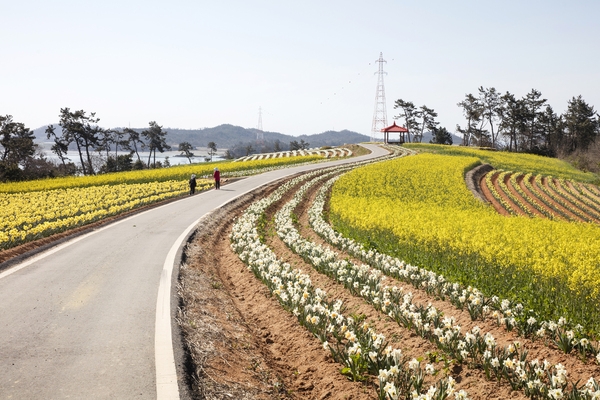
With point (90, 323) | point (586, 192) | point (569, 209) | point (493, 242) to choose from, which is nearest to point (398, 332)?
point (90, 323)

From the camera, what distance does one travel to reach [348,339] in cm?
729

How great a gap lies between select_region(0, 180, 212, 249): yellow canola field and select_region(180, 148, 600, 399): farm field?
710 centimetres

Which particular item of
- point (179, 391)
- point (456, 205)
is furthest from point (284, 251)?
point (456, 205)

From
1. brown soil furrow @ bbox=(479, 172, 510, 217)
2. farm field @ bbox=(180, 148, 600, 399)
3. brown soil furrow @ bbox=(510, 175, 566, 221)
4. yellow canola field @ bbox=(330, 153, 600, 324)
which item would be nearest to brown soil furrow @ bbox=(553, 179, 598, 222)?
brown soil furrow @ bbox=(510, 175, 566, 221)

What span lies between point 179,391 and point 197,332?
220 centimetres

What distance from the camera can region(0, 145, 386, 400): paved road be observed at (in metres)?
5.53

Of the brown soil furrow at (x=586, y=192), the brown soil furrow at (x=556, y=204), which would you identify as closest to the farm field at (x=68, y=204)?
the brown soil furrow at (x=556, y=204)

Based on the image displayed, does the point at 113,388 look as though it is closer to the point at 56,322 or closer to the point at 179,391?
the point at 179,391

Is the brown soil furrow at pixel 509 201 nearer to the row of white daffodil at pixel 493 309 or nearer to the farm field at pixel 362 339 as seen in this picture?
the farm field at pixel 362 339

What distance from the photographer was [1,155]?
249 feet

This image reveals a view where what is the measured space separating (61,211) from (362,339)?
1894 centimetres

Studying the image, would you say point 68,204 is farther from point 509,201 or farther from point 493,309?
point 509,201

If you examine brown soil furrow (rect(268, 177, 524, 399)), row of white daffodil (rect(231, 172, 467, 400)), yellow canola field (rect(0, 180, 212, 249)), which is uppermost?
yellow canola field (rect(0, 180, 212, 249))

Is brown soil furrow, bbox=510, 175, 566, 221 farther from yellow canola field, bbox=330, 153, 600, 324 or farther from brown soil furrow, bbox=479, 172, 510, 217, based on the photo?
yellow canola field, bbox=330, 153, 600, 324
